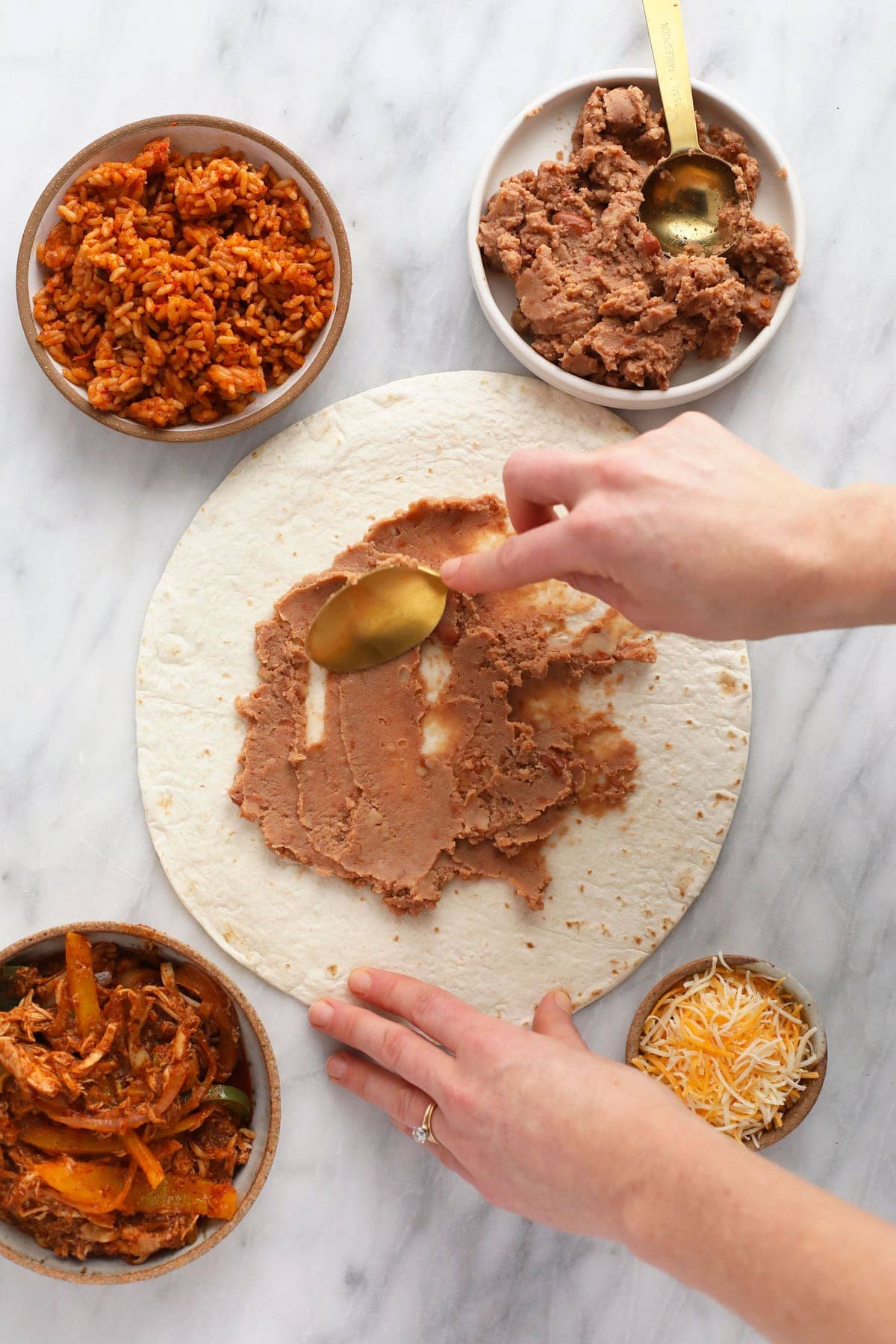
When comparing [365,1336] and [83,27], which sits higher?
[83,27]

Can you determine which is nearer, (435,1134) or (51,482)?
(435,1134)

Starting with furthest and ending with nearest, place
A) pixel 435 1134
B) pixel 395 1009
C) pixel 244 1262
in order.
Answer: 1. pixel 244 1262
2. pixel 395 1009
3. pixel 435 1134

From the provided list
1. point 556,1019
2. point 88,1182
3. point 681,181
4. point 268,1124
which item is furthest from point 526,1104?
point 681,181

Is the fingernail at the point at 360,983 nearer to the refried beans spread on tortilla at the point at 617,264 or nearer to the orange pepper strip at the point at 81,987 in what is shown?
the orange pepper strip at the point at 81,987

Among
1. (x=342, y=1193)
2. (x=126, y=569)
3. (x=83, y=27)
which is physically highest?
(x=83, y=27)

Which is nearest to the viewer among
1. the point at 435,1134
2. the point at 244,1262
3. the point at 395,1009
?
the point at 435,1134

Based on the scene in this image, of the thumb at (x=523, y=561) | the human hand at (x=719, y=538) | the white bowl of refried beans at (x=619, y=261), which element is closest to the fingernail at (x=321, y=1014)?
the thumb at (x=523, y=561)

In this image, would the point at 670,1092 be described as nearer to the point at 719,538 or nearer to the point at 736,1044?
the point at 736,1044

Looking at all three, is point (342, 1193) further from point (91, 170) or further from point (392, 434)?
point (91, 170)

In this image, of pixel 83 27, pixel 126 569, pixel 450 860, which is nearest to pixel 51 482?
pixel 126 569
